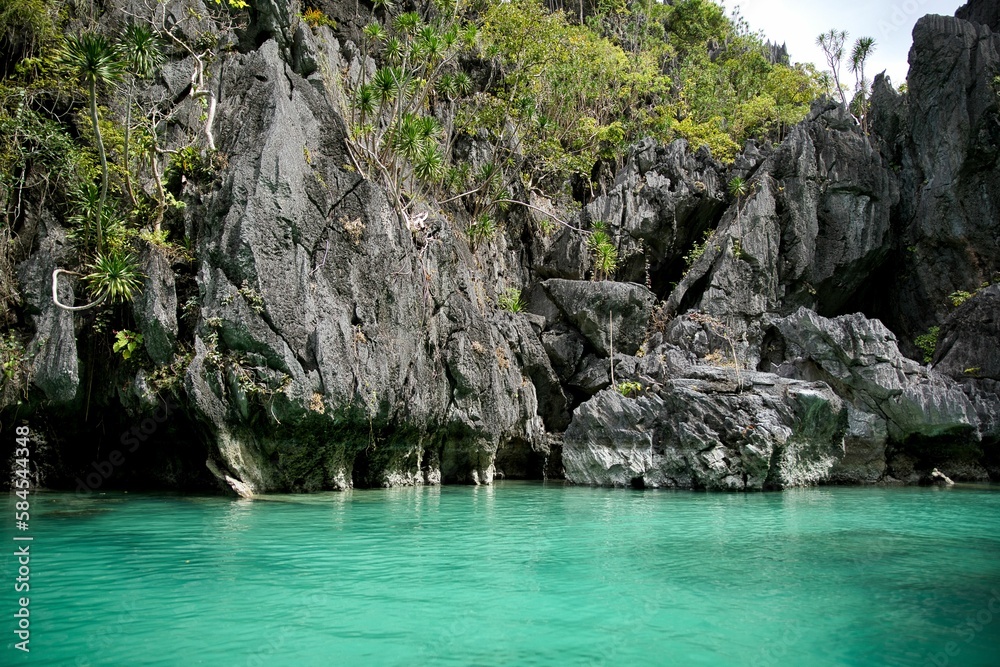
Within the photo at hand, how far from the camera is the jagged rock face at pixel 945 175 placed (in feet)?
89.2

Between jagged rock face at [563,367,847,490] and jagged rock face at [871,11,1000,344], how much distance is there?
13719 millimetres

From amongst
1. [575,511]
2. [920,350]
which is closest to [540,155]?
[920,350]

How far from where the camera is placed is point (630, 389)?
71.6 ft

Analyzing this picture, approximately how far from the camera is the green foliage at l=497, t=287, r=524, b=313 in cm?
2431

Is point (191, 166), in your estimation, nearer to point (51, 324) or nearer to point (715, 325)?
point (51, 324)

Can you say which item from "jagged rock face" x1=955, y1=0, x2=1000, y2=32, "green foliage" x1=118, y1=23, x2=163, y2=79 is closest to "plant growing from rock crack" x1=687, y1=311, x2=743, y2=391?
"green foliage" x1=118, y1=23, x2=163, y2=79

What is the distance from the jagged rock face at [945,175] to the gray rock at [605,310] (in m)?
13.3

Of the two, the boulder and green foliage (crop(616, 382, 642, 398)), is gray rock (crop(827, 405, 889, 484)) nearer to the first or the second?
the boulder

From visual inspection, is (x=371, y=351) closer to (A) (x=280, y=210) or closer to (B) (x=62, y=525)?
(A) (x=280, y=210)

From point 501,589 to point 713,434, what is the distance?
43.1 feet

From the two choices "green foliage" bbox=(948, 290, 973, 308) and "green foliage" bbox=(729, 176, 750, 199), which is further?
"green foliage" bbox=(729, 176, 750, 199)

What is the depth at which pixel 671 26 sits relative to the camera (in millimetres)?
41531

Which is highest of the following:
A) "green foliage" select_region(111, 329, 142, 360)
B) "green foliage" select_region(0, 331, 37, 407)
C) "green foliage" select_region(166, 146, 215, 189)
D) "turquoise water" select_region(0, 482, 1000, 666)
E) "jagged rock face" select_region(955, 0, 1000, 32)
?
"jagged rock face" select_region(955, 0, 1000, 32)

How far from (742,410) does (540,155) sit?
17353 millimetres
